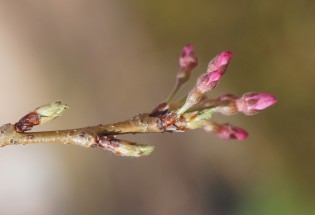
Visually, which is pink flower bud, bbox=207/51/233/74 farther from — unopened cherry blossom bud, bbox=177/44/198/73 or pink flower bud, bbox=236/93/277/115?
unopened cherry blossom bud, bbox=177/44/198/73

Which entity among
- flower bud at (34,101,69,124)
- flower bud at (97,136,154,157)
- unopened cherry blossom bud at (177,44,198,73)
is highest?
unopened cherry blossom bud at (177,44,198,73)

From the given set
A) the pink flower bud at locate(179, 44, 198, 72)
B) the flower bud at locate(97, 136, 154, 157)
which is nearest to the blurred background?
the pink flower bud at locate(179, 44, 198, 72)

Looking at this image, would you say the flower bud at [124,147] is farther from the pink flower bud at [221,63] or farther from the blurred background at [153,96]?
the blurred background at [153,96]

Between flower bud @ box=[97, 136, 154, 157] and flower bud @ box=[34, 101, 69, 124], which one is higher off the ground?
flower bud @ box=[34, 101, 69, 124]

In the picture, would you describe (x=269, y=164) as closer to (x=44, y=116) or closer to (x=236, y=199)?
(x=236, y=199)

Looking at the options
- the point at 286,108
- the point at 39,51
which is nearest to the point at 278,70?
the point at 286,108

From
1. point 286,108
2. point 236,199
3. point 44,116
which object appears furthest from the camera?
point 236,199

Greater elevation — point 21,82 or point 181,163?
point 21,82
